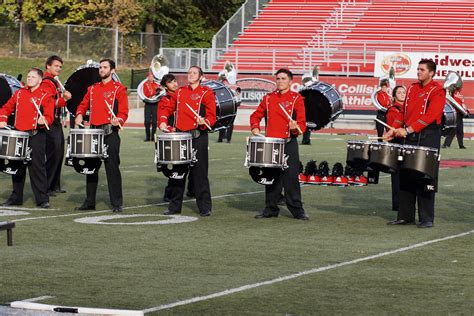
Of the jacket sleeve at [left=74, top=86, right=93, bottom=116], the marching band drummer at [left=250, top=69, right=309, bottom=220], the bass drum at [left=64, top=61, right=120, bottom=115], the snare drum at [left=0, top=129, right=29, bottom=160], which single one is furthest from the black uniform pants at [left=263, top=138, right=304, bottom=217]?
the bass drum at [left=64, top=61, right=120, bottom=115]

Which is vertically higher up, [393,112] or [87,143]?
[393,112]

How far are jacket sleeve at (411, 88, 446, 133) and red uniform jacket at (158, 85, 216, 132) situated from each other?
229 cm

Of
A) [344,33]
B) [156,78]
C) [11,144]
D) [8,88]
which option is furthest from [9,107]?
[344,33]

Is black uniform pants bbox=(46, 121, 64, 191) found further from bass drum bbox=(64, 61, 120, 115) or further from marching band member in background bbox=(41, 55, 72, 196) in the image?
bass drum bbox=(64, 61, 120, 115)

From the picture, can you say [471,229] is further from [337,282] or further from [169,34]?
[169,34]

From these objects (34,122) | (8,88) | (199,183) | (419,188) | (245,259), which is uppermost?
(8,88)

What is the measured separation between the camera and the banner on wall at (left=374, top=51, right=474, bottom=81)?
124 feet

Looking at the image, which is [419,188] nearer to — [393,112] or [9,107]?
[393,112]

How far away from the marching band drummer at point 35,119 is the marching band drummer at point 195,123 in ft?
4.61

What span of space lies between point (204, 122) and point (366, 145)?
1.99 m

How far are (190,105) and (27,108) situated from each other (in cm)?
188

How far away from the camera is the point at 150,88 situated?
2902cm

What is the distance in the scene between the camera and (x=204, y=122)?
1422cm

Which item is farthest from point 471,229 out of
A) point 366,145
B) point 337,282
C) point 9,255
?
point 9,255
